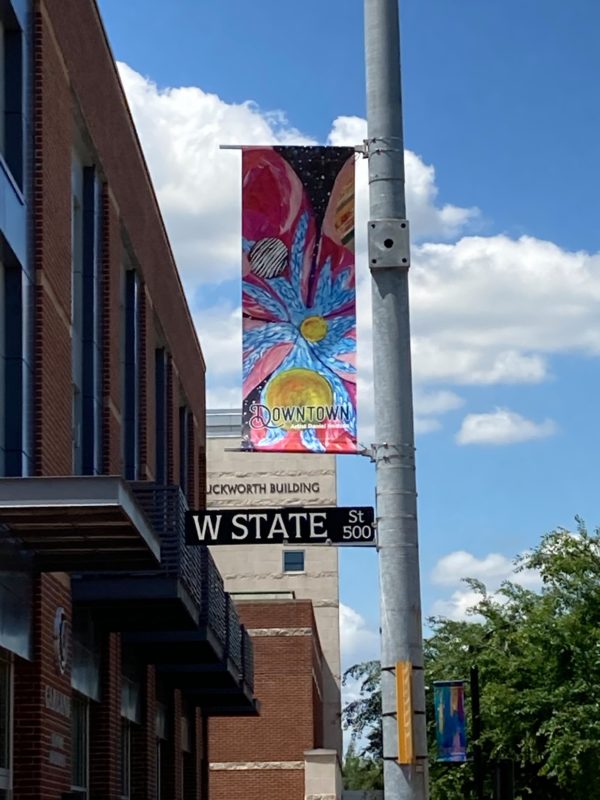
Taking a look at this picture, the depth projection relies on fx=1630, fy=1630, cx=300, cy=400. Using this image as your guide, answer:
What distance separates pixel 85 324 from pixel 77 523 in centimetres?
735

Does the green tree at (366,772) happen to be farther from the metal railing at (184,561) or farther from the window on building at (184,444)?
the metal railing at (184,561)

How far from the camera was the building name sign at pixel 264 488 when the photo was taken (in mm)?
75000

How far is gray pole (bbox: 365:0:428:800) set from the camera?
9180mm

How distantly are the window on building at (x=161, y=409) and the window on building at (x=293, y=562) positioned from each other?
44.3 m

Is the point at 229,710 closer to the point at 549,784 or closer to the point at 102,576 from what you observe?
the point at 549,784

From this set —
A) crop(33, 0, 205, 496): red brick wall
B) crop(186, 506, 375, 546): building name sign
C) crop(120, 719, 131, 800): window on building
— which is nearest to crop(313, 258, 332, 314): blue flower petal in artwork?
crop(186, 506, 375, 546): building name sign

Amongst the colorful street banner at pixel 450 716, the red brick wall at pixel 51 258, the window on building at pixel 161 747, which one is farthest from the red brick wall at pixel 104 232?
the colorful street banner at pixel 450 716

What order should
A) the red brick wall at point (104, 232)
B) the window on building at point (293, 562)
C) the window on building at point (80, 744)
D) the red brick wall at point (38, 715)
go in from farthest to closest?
the window on building at point (293, 562), the window on building at point (80, 744), the red brick wall at point (104, 232), the red brick wall at point (38, 715)

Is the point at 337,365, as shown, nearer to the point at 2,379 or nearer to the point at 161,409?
the point at 2,379

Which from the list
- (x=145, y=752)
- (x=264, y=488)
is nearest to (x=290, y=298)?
(x=145, y=752)

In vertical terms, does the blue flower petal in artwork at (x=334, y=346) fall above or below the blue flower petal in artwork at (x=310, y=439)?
above

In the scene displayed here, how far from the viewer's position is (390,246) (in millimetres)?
9789

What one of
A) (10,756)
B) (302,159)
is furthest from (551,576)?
(302,159)

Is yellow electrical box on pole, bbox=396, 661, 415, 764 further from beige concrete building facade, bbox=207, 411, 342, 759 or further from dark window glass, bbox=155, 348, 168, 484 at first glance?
beige concrete building facade, bbox=207, 411, 342, 759
